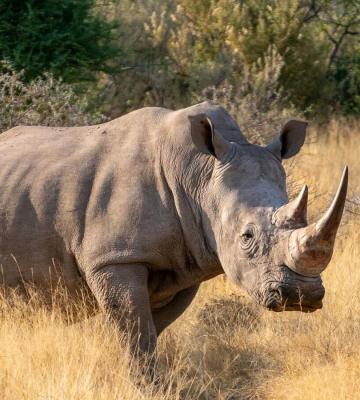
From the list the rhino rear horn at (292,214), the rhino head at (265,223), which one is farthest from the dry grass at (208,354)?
the rhino rear horn at (292,214)

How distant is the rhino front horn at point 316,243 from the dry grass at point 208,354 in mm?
782

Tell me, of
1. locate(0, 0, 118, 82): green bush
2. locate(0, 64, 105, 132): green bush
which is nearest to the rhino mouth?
locate(0, 64, 105, 132): green bush

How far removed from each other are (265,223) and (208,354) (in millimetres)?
1467

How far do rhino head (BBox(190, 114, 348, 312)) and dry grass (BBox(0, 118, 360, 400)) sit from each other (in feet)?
2.20

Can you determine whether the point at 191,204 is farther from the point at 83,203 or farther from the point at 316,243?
the point at 316,243

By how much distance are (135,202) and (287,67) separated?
11.6 m

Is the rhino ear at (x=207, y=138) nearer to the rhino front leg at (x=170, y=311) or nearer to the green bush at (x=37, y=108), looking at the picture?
the rhino front leg at (x=170, y=311)

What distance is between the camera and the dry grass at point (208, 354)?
5.63 meters

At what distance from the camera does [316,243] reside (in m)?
5.28

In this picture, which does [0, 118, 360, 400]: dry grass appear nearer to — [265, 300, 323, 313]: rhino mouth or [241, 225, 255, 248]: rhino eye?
[265, 300, 323, 313]: rhino mouth

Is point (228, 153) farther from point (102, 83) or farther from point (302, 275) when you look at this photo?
point (102, 83)

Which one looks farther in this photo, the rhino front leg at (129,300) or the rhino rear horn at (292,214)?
the rhino front leg at (129,300)

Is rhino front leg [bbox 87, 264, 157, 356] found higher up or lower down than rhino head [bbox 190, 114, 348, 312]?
lower down

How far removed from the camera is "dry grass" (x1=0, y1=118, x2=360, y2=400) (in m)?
5.63
